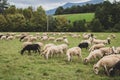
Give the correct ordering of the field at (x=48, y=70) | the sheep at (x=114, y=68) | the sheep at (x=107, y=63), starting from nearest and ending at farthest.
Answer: the sheep at (x=114, y=68) → the field at (x=48, y=70) → the sheep at (x=107, y=63)

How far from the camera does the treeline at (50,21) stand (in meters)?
77.3

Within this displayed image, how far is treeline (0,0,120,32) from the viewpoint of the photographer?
254 ft

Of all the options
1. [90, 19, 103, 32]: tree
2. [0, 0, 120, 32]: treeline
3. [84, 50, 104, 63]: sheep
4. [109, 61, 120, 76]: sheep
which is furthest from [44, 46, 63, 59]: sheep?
[90, 19, 103, 32]: tree

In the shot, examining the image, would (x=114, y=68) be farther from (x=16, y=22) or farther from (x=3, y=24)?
(x=16, y=22)

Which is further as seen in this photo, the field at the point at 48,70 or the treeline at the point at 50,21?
the treeline at the point at 50,21

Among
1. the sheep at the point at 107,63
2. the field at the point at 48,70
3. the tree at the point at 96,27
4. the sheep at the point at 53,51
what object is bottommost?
the tree at the point at 96,27

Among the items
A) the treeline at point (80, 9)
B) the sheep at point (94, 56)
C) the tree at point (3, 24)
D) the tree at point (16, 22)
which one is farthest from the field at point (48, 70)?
the treeline at point (80, 9)

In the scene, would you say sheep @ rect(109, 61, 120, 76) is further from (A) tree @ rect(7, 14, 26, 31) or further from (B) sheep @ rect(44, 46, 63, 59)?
(A) tree @ rect(7, 14, 26, 31)

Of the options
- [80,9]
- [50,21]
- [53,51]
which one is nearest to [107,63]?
[53,51]

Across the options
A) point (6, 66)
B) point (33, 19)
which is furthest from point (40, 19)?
point (6, 66)

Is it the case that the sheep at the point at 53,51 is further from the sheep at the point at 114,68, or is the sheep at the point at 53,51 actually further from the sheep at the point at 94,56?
the sheep at the point at 114,68

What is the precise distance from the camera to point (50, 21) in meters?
83.9

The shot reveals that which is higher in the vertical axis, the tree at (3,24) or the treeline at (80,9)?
the treeline at (80,9)

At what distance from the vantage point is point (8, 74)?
1438 cm
